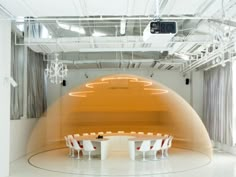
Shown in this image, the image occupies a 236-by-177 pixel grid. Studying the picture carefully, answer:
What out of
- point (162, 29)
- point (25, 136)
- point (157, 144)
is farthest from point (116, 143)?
point (162, 29)

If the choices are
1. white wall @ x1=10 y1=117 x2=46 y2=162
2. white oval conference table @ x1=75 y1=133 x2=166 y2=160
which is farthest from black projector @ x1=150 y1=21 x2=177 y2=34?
white wall @ x1=10 y1=117 x2=46 y2=162

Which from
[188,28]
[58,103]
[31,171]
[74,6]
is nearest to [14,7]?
[74,6]

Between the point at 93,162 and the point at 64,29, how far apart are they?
4479 millimetres

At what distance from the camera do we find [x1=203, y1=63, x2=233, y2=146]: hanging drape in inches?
476

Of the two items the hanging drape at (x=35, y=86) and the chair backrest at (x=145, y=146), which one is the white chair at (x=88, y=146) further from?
the hanging drape at (x=35, y=86)

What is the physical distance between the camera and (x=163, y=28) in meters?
5.39

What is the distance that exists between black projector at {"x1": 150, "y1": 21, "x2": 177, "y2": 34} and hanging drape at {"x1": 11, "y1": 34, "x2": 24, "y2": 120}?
6.69 metres

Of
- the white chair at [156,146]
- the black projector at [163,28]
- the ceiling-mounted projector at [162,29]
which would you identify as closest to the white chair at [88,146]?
the white chair at [156,146]

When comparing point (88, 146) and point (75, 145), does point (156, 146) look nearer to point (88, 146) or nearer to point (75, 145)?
point (88, 146)

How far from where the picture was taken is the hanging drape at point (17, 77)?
1093 centimetres

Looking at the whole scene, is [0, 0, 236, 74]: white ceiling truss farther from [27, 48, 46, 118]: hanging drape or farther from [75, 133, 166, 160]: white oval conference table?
[75, 133, 166, 160]: white oval conference table

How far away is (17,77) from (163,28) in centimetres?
748

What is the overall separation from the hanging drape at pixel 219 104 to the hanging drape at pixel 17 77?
23.9ft

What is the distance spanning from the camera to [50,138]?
585 inches
